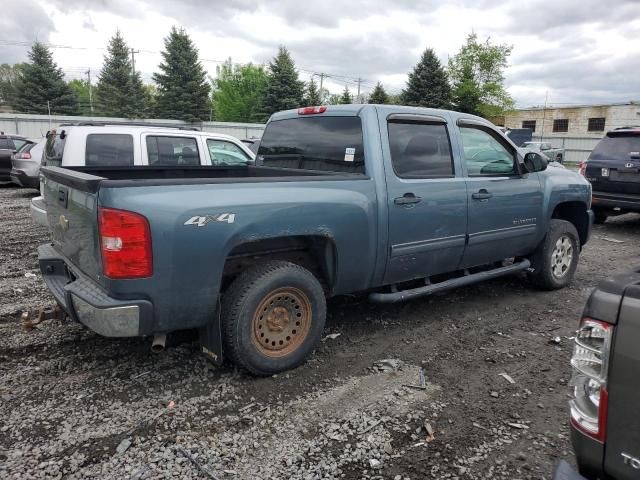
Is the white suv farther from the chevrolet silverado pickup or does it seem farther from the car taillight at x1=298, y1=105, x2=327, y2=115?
the chevrolet silverado pickup

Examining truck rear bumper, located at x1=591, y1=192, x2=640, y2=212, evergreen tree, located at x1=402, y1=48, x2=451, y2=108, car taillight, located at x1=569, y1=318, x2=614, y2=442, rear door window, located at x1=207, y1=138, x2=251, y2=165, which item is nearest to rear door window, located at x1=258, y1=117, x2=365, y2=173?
car taillight, located at x1=569, y1=318, x2=614, y2=442

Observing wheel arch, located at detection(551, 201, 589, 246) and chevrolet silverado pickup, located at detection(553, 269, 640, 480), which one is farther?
wheel arch, located at detection(551, 201, 589, 246)

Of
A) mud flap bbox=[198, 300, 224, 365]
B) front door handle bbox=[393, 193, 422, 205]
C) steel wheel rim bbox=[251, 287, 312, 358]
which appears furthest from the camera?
front door handle bbox=[393, 193, 422, 205]

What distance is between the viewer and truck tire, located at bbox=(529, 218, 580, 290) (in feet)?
17.8

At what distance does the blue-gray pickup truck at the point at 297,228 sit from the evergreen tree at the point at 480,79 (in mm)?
38675

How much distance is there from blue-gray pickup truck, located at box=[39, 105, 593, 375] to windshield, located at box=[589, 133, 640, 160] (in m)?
4.62

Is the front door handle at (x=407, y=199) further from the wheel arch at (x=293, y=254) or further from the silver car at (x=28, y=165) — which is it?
the silver car at (x=28, y=165)

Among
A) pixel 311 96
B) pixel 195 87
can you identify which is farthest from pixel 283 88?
pixel 195 87

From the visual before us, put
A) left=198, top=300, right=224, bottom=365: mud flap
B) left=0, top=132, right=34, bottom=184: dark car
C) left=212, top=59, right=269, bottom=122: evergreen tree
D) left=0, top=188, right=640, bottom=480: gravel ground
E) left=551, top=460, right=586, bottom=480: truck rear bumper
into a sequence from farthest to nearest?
left=212, top=59, right=269, bottom=122: evergreen tree → left=0, top=132, right=34, bottom=184: dark car → left=198, top=300, right=224, bottom=365: mud flap → left=0, top=188, right=640, bottom=480: gravel ground → left=551, top=460, right=586, bottom=480: truck rear bumper

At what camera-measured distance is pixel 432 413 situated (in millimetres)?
3125

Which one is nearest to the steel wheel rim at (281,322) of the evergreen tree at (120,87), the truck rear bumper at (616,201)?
the truck rear bumper at (616,201)

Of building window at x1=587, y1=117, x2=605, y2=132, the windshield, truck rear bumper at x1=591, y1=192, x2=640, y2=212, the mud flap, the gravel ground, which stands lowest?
the gravel ground

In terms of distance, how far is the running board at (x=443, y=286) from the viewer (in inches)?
161

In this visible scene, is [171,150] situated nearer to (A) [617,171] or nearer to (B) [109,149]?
(B) [109,149]
